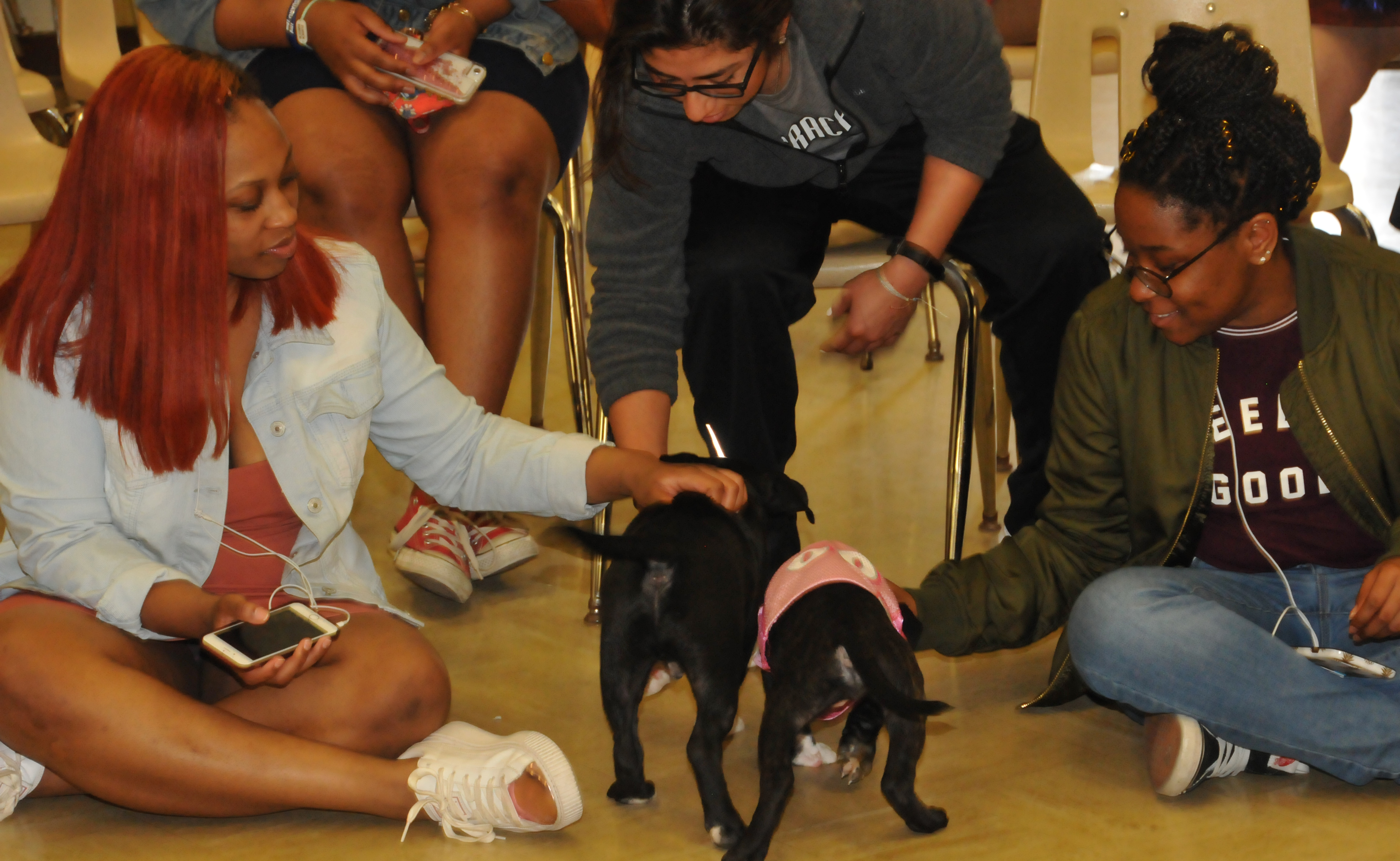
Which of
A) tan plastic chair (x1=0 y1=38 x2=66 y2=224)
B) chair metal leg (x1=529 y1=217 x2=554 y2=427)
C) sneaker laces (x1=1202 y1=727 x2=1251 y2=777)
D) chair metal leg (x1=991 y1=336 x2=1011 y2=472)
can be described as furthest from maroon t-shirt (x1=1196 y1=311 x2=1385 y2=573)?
tan plastic chair (x1=0 y1=38 x2=66 y2=224)

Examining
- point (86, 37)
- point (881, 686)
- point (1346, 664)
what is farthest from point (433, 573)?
point (86, 37)

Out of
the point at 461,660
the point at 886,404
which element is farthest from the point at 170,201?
the point at 886,404

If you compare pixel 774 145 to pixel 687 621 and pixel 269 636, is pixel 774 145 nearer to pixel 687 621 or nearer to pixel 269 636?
pixel 687 621

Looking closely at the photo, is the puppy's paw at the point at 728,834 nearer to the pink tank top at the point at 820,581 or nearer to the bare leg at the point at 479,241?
the pink tank top at the point at 820,581

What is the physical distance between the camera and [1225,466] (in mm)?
1649

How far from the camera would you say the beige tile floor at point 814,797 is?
1.48m

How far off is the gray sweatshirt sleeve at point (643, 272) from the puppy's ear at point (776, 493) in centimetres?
29

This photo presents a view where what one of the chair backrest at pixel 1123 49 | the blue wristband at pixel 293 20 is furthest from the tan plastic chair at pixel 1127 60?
the blue wristband at pixel 293 20

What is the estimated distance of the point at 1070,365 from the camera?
1.75m

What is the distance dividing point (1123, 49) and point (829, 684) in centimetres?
156

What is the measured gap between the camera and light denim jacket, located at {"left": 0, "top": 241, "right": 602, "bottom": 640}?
150cm

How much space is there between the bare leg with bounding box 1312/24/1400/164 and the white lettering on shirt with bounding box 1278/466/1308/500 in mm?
1588

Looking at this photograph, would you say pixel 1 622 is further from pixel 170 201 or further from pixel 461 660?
pixel 461 660

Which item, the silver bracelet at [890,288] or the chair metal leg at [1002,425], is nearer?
the silver bracelet at [890,288]
